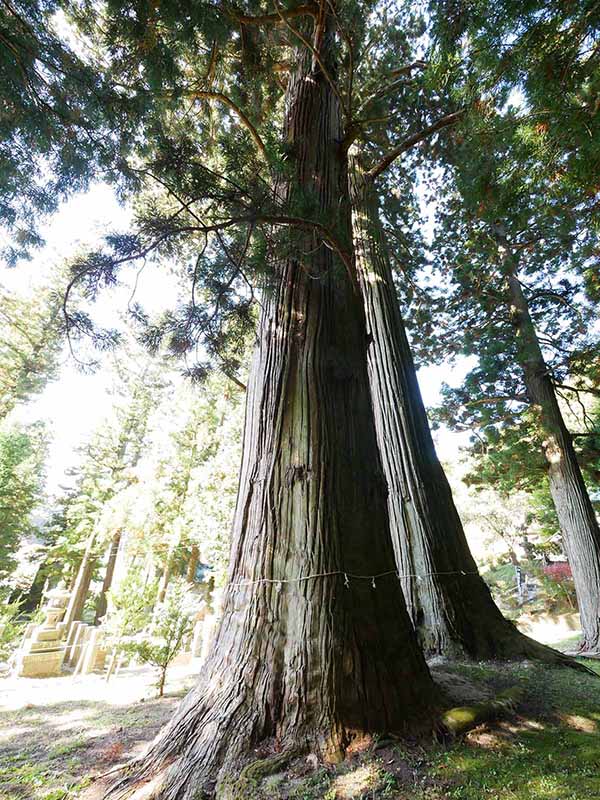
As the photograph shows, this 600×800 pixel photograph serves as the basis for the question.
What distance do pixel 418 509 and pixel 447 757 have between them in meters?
2.04

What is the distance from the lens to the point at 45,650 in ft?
26.8

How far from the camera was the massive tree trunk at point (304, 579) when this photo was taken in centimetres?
158

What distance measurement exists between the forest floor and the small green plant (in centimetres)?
165

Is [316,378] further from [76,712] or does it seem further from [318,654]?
[76,712]

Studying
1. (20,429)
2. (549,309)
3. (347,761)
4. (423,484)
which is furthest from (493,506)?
(20,429)

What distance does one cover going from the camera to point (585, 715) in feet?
6.45

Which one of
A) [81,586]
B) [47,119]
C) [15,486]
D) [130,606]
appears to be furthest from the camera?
[81,586]

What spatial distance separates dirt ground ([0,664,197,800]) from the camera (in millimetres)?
1714

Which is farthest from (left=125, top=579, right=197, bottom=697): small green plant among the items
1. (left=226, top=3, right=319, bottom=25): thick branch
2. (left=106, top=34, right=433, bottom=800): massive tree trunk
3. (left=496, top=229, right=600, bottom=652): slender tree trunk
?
(left=226, top=3, right=319, bottom=25): thick branch

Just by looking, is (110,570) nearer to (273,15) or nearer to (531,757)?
(531,757)

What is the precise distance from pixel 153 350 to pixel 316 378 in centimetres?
114

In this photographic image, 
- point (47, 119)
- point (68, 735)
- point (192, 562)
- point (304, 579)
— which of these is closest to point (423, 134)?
point (47, 119)

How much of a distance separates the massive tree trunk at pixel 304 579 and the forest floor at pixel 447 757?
15 cm

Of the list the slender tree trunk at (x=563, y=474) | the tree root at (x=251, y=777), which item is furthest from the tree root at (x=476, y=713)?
the slender tree trunk at (x=563, y=474)
